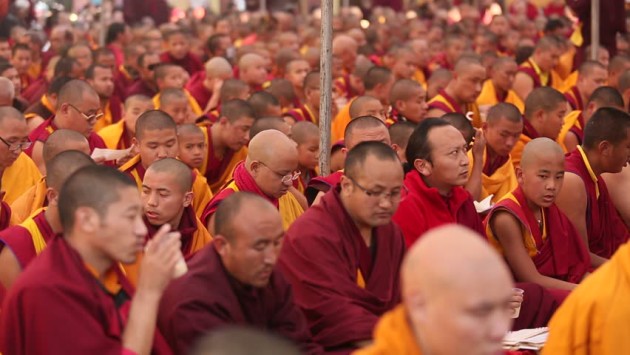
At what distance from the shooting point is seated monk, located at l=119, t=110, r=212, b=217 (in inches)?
280

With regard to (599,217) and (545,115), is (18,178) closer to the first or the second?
(599,217)

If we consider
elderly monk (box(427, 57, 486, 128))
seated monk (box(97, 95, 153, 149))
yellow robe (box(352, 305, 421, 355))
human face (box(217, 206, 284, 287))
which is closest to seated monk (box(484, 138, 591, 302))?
human face (box(217, 206, 284, 287))

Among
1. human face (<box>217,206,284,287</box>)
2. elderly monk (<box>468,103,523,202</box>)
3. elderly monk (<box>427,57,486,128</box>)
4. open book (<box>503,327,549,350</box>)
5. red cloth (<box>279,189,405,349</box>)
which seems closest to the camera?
human face (<box>217,206,284,287</box>)

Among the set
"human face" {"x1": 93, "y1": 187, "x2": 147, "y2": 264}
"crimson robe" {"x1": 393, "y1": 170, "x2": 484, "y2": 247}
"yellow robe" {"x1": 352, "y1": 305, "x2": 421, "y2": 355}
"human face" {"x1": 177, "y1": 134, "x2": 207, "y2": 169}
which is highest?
"human face" {"x1": 93, "y1": 187, "x2": 147, "y2": 264}

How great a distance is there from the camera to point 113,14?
20906 millimetres

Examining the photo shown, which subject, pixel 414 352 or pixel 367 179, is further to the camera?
pixel 367 179

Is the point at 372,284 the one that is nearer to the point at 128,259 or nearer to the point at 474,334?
the point at 128,259

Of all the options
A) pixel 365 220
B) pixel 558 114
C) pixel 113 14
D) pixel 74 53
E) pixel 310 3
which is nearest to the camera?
pixel 365 220

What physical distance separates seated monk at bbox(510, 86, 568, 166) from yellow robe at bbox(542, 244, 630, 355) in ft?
16.0

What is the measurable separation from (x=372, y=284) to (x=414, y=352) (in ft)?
5.79

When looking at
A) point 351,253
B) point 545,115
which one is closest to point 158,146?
point 351,253

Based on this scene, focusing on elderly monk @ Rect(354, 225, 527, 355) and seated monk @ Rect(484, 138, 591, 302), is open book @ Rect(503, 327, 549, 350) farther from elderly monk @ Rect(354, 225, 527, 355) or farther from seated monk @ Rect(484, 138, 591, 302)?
elderly monk @ Rect(354, 225, 527, 355)

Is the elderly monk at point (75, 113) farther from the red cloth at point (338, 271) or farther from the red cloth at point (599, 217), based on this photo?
the red cloth at point (338, 271)

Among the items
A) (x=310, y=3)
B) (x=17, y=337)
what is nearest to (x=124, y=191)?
(x=17, y=337)
